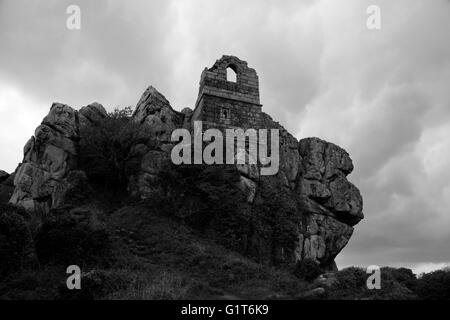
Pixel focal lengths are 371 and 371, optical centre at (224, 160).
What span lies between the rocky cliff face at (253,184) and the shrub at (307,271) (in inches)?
163

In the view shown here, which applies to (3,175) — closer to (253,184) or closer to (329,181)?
(253,184)

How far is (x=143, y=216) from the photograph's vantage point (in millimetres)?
22797

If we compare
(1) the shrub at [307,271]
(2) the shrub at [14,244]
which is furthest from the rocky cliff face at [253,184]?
(2) the shrub at [14,244]

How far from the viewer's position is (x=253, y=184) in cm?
2572

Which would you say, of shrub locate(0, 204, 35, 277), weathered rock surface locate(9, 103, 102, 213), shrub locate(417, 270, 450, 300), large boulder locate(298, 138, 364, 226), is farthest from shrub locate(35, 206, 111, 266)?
large boulder locate(298, 138, 364, 226)

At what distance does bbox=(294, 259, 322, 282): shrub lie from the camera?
1859 centimetres

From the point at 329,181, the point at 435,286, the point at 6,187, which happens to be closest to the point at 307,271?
the point at 435,286

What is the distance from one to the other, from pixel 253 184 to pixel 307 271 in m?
8.33

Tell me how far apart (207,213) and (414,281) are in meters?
11.9

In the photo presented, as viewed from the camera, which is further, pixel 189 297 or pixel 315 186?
pixel 315 186

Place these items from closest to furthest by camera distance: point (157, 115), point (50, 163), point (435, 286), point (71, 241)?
point (435, 286)
point (71, 241)
point (50, 163)
point (157, 115)

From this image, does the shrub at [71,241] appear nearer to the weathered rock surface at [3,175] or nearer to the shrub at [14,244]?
the shrub at [14,244]

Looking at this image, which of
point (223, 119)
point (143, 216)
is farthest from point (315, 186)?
point (143, 216)
